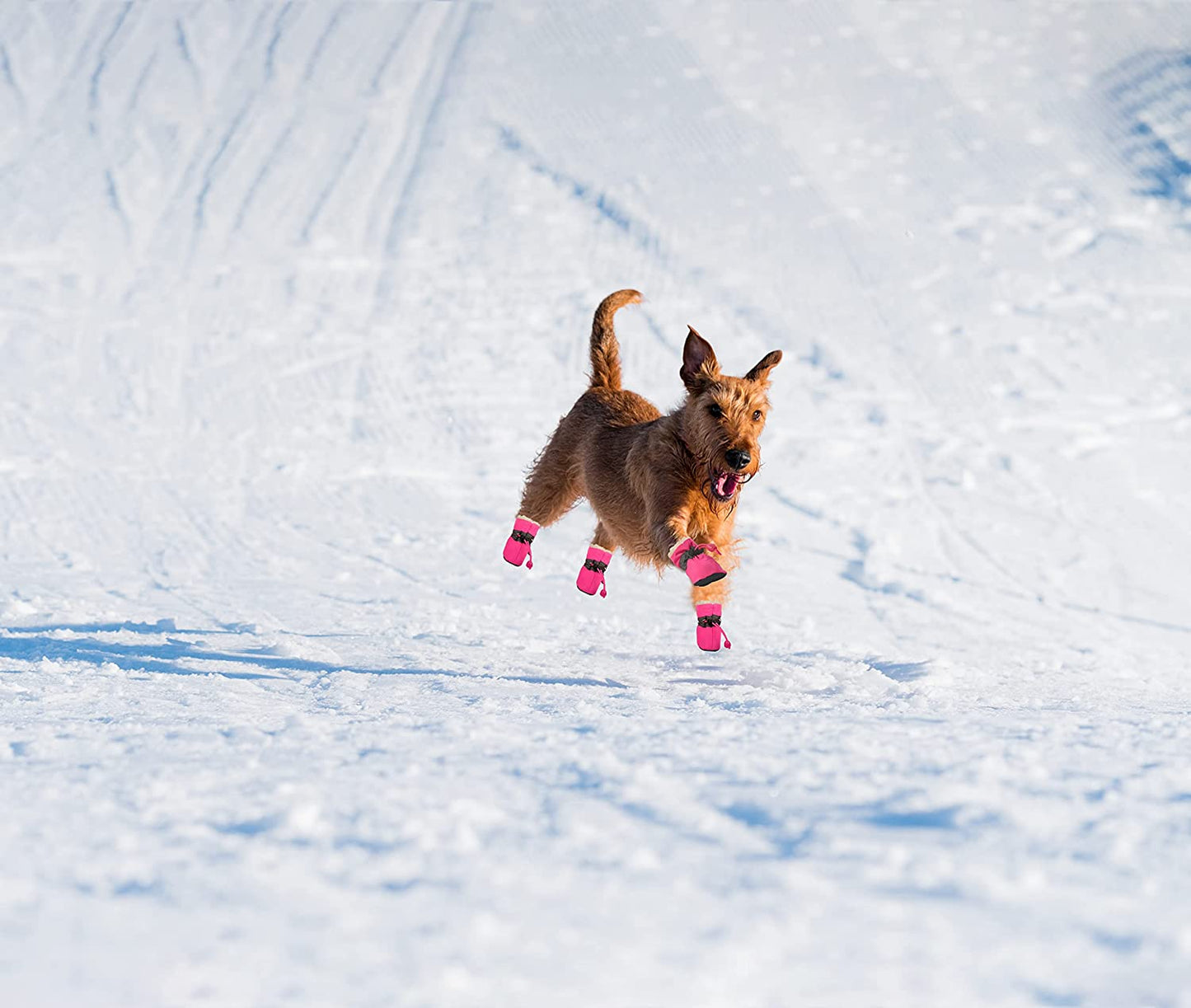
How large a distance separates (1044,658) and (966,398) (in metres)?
4.85

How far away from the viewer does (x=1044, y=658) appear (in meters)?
5.72

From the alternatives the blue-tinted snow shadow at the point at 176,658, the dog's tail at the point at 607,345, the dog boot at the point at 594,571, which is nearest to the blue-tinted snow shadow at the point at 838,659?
the blue-tinted snow shadow at the point at 176,658

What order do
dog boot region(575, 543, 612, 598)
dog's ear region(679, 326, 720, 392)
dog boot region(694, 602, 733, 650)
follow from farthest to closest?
dog boot region(575, 543, 612, 598), dog's ear region(679, 326, 720, 392), dog boot region(694, 602, 733, 650)

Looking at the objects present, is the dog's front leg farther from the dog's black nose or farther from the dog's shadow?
the dog's shadow

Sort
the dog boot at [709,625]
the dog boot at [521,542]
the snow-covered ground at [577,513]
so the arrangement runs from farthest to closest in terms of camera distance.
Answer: the dog boot at [521,542] → the dog boot at [709,625] → the snow-covered ground at [577,513]

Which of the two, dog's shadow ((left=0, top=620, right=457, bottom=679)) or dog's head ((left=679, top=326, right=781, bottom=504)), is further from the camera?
dog's shadow ((left=0, top=620, right=457, bottom=679))

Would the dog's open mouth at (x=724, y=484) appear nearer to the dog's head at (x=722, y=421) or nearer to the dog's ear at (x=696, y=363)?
the dog's head at (x=722, y=421)

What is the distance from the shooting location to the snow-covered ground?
173 cm

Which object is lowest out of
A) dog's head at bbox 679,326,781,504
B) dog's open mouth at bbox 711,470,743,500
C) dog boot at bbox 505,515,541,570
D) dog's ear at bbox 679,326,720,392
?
dog boot at bbox 505,515,541,570

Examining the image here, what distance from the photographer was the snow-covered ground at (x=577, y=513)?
5.68ft

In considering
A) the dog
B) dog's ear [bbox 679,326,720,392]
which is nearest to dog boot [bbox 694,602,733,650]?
the dog

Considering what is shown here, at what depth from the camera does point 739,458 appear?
13.2 feet

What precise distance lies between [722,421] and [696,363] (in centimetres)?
39

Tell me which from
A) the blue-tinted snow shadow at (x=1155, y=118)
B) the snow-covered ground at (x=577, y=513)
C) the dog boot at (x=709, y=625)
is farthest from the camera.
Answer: the blue-tinted snow shadow at (x=1155, y=118)
